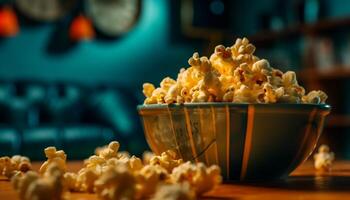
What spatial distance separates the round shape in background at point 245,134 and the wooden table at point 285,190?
4cm

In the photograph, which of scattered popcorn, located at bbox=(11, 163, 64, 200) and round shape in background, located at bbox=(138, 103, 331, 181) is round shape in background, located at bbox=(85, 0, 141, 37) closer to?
round shape in background, located at bbox=(138, 103, 331, 181)

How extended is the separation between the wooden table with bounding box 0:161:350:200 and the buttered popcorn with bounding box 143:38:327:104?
0.12 m

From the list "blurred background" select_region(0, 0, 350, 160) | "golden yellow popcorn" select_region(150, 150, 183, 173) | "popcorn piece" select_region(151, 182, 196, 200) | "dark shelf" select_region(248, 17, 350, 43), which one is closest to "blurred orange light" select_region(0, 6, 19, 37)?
"blurred background" select_region(0, 0, 350, 160)

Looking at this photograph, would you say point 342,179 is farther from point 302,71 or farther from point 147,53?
point 147,53

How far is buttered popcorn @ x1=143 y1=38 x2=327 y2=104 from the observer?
2.55 ft

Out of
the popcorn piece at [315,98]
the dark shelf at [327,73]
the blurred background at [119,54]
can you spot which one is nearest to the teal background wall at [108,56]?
the blurred background at [119,54]

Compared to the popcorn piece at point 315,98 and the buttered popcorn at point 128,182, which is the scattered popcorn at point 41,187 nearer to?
the buttered popcorn at point 128,182

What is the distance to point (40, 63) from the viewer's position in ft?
14.6

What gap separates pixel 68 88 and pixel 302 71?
6.19ft

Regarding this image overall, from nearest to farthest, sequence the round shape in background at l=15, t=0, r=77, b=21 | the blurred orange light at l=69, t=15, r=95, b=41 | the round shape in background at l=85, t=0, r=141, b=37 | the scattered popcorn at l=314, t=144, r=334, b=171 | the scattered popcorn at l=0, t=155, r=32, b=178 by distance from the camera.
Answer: the scattered popcorn at l=0, t=155, r=32, b=178 < the scattered popcorn at l=314, t=144, r=334, b=171 < the round shape in background at l=15, t=0, r=77, b=21 < the blurred orange light at l=69, t=15, r=95, b=41 < the round shape in background at l=85, t=0, r=141, b=37

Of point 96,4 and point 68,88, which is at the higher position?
point 96,4

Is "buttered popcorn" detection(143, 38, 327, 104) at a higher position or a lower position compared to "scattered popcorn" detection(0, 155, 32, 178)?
higher

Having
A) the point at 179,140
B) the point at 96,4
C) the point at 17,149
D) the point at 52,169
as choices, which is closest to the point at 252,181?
the point at 179,140

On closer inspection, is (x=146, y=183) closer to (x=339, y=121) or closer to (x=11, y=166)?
(x=11, y=166)
